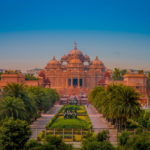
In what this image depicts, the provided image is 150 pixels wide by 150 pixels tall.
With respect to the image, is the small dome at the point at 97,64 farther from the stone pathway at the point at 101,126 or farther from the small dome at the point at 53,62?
the stone pathway at the point at 101,126

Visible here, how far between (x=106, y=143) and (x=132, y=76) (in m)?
56.4

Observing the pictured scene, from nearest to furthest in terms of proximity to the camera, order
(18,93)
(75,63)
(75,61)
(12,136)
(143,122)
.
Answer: (12,136) → (18,93) → (143,122) → (75,63) → (75,61)

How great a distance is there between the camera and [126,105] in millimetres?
29203

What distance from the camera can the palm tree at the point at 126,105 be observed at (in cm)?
2878

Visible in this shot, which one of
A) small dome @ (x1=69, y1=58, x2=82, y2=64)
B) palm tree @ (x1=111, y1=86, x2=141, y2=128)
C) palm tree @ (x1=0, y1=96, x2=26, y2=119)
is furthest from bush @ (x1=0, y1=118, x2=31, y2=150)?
small dome @ (x1=69, y1=58, x2=82, y2=64)

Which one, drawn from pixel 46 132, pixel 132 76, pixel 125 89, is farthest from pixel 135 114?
pixel 132 76

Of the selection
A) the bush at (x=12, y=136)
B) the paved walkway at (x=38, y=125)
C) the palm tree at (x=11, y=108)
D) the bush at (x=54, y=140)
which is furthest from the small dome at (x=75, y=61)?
the bush at (x=54, y=140)

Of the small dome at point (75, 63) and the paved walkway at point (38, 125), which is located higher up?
the small dome at point (75, 63)

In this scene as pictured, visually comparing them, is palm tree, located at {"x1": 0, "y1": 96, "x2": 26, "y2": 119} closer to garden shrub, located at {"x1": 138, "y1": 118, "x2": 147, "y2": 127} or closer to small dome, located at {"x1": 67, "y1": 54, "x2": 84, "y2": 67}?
garden shrub, located at {"x1": 138, "y1": 118, "x2": 147, "y2": 127}

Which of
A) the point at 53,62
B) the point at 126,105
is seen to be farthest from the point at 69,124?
the point at 53,62

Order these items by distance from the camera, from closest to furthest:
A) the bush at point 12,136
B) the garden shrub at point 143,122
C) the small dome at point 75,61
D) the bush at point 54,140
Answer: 1. the bush at point 12,136
2. the bush at point 54,140
3. the garden shrub at point 143,122
4. the small dome at point 75,61

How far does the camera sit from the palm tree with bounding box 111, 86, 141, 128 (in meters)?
28.8

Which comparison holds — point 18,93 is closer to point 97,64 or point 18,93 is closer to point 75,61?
point 75,61

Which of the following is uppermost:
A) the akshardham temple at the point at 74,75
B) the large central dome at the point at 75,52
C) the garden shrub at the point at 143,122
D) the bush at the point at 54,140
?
the large central dome at the point at 75,52
